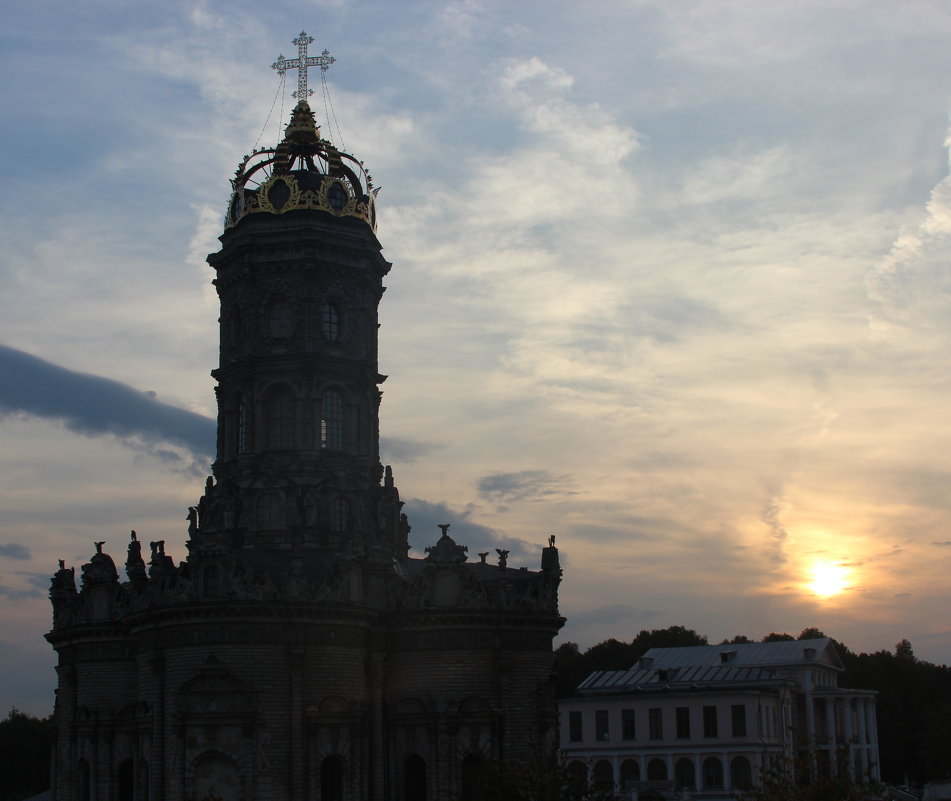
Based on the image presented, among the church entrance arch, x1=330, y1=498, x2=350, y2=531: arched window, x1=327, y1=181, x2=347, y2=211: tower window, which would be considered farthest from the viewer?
x1=327, y1=181, x2=347, y2=211: tower window

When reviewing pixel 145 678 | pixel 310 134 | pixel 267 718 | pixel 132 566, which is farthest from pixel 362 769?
pixel 310 134

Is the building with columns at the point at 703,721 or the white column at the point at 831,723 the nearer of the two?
the building with columns at the point at 703,721

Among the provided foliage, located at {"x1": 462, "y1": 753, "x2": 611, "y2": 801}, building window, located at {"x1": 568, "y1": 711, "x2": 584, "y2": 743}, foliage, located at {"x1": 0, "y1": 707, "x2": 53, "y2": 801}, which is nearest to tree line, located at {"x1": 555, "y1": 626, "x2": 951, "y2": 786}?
building window, located at {"x1": 568, "y1": 711, "x2": 584, "y2": 743}

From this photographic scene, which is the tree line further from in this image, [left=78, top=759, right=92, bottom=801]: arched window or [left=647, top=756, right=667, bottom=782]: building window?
[left=78, top=759, right=92, bottom=801]: arched window

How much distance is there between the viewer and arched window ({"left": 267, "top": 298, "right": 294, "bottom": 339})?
6016 centimetres

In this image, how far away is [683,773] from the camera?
79500 mm

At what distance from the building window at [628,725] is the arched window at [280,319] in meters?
35.0

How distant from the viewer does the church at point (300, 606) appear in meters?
51.8

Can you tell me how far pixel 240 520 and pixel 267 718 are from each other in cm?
962

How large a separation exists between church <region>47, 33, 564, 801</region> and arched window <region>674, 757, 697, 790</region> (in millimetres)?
23536

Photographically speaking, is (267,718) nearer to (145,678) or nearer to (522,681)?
(145,678)

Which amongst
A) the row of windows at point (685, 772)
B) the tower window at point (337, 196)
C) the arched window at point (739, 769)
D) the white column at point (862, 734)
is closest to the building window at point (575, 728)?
the row of windows at point (685, 772)

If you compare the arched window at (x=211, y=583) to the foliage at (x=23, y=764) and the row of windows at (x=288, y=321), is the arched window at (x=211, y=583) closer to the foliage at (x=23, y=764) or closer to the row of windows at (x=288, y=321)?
the row of windows at (x=288, y=321)

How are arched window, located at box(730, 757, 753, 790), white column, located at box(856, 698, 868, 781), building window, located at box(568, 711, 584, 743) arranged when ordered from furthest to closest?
white column, located at box(856, 698, 868, 781), building window, located at box(568, 711, 584, 743), arched window, located at box(730, 757, 753, 790)
